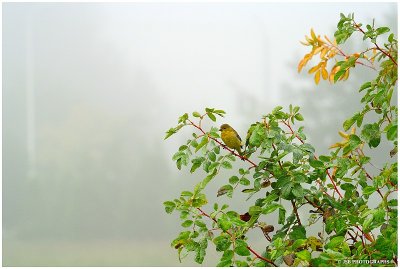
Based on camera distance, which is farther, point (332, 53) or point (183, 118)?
point (332, 53)

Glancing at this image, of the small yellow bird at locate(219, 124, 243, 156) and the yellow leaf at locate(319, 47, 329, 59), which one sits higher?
the yellow leaf at locate(319, 47, 329, 59)

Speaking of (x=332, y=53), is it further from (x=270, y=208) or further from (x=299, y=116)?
(x=270, y=208)

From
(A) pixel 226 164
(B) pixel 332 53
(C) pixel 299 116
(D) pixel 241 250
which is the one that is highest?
(B) pixel 332 53

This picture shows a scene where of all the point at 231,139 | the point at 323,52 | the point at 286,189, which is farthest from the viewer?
the point at 323,52

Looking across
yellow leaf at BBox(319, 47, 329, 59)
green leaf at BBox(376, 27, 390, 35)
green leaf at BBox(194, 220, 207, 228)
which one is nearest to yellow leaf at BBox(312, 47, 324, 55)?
yellow leaf at BBox(319, 47, 329, 59)

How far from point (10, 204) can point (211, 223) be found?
55.4 inches

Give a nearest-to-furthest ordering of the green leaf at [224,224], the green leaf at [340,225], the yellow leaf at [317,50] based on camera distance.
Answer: the green leaf at [224,224]
the green leaf at [340,225]
the yellow leaf at [317,50]

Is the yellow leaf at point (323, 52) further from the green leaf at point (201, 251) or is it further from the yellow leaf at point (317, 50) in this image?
the green leaf at point (201, 251)

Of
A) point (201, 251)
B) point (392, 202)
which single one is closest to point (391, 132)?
point (392, 202)

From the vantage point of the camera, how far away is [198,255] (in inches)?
41.9

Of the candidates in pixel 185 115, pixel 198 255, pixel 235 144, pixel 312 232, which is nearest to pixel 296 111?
pixel 235 144

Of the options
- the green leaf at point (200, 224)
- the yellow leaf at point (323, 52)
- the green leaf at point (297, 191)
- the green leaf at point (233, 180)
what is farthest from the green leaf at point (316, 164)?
the yellow leaf at point (323, 52)

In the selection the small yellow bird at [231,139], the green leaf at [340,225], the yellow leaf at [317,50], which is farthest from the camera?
the yellow leaf at [317,50]

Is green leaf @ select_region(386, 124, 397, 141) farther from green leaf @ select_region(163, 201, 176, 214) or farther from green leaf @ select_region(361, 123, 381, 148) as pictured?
green leaf @ select_region(163, 201, 176, 214)
